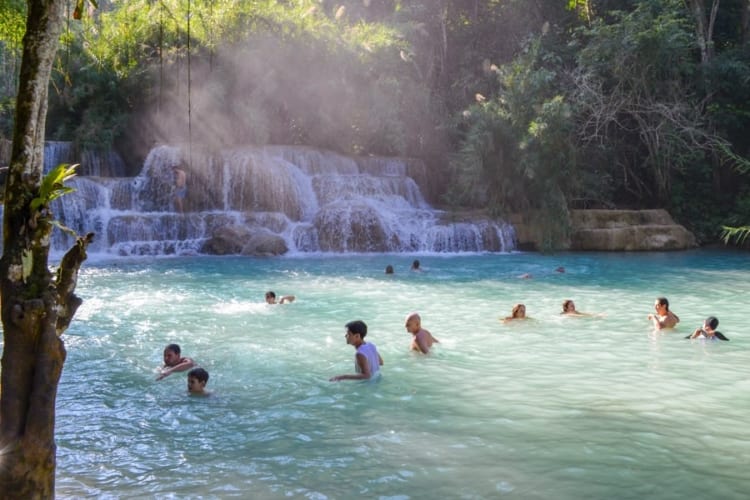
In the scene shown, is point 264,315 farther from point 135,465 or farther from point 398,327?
point 135,465

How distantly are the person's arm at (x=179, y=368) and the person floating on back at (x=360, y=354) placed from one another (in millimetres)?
1706

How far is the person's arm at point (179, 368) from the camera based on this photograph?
25.7 feet

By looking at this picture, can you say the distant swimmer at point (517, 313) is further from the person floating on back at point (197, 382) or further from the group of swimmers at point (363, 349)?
the person floating on back at point (197, 382)

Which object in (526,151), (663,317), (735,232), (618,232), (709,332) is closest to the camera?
(735,232)

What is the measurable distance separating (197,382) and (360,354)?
1.72 m

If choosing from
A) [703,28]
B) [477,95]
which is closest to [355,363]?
[477,95]

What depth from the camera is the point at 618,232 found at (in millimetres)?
22797

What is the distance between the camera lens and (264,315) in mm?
11578

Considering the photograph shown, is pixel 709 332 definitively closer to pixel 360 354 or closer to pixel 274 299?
pixel 360 354

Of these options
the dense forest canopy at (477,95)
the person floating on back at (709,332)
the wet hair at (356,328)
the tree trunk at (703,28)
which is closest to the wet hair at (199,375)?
the wet hair at (356,328)

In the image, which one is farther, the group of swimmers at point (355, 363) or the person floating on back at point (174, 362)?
the person floating on back at point (174, 362)

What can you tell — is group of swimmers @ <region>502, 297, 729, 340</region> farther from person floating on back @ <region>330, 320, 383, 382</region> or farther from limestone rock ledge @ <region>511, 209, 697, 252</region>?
limestone rock ledge @ <region>511, 209, 697, 252</region>

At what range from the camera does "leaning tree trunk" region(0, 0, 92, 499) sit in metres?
3.33

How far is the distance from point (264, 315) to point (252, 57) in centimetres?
1793
